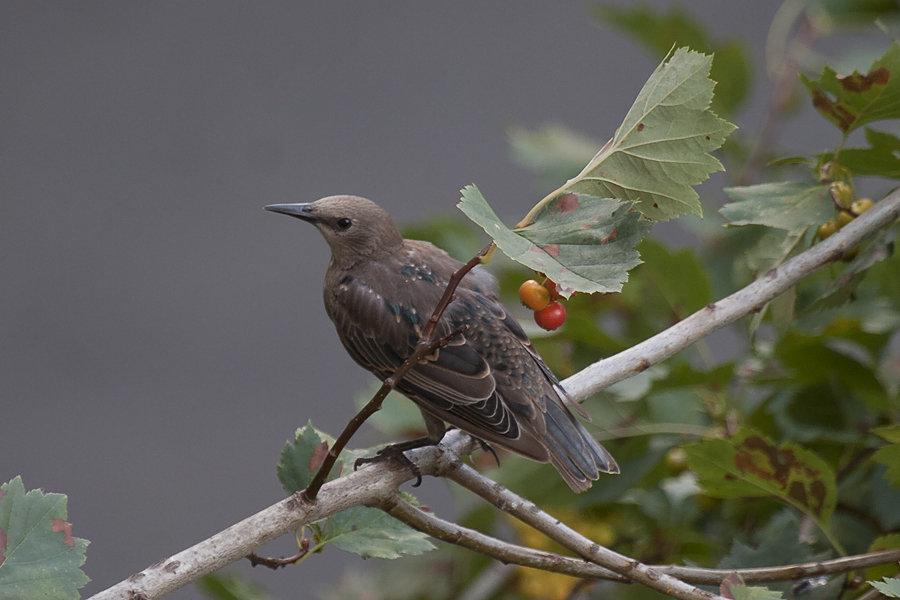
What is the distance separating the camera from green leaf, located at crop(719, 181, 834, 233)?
3.39ft

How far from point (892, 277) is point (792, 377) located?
212mm

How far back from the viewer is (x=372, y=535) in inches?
35.9

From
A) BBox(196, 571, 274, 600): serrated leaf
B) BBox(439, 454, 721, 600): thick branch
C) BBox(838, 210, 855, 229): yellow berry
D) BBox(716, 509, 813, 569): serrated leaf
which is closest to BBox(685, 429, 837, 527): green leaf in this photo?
BBox(716, 509, 813, 569): serrated leaf

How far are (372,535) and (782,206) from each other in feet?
1.81

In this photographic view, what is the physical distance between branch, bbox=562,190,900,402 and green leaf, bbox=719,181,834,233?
0.03 meters

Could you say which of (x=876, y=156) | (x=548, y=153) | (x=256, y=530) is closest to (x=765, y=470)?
(x=876, y=156)

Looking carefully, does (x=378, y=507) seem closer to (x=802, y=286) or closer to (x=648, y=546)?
(x=648, y=546)

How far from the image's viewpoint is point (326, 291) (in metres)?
1.36

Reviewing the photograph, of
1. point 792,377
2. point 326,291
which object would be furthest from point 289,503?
point 792,377

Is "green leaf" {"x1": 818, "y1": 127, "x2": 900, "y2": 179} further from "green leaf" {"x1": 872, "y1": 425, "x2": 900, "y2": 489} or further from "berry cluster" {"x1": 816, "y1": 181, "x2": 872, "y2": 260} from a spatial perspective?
"green leaf" {"x1": 872, "y1": 425, "x2": 900, "y2": 489}

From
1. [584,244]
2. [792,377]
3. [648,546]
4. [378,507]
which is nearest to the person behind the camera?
[584,244]

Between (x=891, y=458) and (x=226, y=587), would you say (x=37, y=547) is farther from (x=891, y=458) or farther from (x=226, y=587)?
(x=891, y=458)

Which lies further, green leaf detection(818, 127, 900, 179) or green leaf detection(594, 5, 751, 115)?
green leaf detection(594, 5, 751, 115)

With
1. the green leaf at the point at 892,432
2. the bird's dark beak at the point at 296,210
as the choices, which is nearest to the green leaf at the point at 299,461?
the bird's dark beak at the point at 296,210
